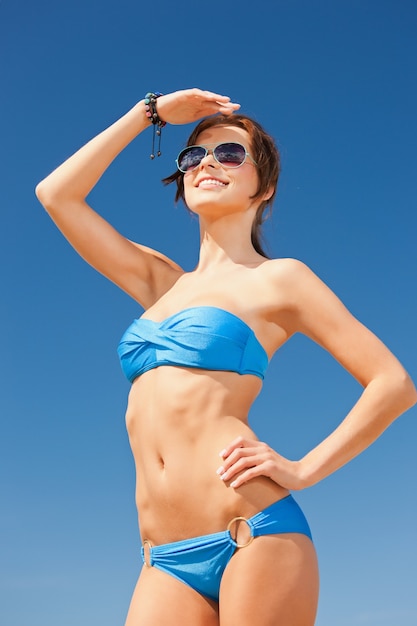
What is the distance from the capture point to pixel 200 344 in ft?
14.8

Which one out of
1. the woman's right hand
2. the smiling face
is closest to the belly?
the smiling face

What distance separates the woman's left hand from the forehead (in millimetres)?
1968

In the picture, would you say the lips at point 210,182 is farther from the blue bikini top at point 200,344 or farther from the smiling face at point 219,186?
the blue bikini top at point 200,344

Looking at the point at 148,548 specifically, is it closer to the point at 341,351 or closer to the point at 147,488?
the point at 147,488

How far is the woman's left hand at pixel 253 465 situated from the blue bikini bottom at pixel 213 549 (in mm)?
122

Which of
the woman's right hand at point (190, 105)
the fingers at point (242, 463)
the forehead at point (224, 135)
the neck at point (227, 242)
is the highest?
the woman's right hand at point (190, 105)

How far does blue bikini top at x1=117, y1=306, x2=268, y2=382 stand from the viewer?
14.8 feet

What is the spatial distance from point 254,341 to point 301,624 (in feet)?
4.62

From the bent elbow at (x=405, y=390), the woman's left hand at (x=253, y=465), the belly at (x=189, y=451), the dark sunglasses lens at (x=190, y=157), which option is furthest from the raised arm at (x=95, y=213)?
the bent elbow at (x=405, y=390)

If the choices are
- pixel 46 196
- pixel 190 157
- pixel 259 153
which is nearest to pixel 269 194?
pixel 259 153

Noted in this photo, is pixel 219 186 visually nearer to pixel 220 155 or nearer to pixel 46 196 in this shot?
pixel 220 155

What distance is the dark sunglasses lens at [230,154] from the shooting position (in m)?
5.27

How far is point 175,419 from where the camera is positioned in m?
4.41

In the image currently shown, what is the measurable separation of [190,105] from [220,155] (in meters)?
0.40
